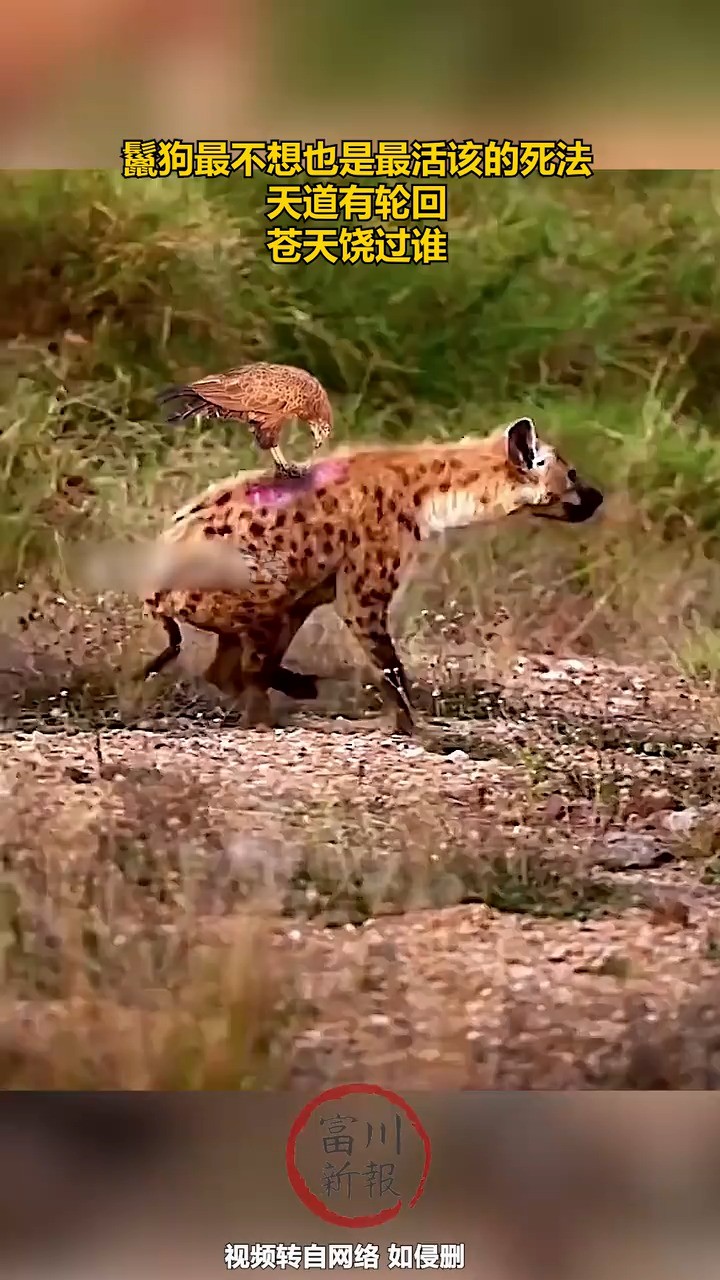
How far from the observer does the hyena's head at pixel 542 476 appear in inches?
42.3

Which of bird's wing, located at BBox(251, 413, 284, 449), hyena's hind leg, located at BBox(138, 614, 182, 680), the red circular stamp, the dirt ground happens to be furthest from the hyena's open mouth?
the red circular stamp

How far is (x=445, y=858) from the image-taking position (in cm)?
106

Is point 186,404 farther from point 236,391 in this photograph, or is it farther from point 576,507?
point 576,507

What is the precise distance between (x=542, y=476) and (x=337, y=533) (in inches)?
9.1

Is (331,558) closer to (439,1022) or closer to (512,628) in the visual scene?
(512,628)

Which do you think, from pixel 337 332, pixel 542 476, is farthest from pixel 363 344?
pixel 542 476

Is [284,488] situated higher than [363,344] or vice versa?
[363,344]

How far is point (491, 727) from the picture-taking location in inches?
42.3

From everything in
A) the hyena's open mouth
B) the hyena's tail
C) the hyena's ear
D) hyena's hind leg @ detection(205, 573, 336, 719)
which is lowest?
hyena's hind leg @ detection(205, 573, 336, 719)

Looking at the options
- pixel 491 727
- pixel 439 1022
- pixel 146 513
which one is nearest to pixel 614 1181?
pixel 439 1022

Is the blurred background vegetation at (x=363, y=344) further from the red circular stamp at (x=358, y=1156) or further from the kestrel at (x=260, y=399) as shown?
the red circular stamp at (x=358, y=1156)

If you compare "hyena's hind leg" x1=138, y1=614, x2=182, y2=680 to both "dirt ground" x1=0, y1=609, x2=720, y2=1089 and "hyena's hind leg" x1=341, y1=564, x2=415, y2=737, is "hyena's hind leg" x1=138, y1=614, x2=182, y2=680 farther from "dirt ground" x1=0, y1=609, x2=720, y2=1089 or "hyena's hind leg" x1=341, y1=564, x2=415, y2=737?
"hyena's hind leg" x1=341, y1=564, x2=415, y2=737

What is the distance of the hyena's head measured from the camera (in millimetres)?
1073

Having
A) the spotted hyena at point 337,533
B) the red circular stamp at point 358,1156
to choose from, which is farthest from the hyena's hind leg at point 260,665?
the red circular stamp at point 358,1156
